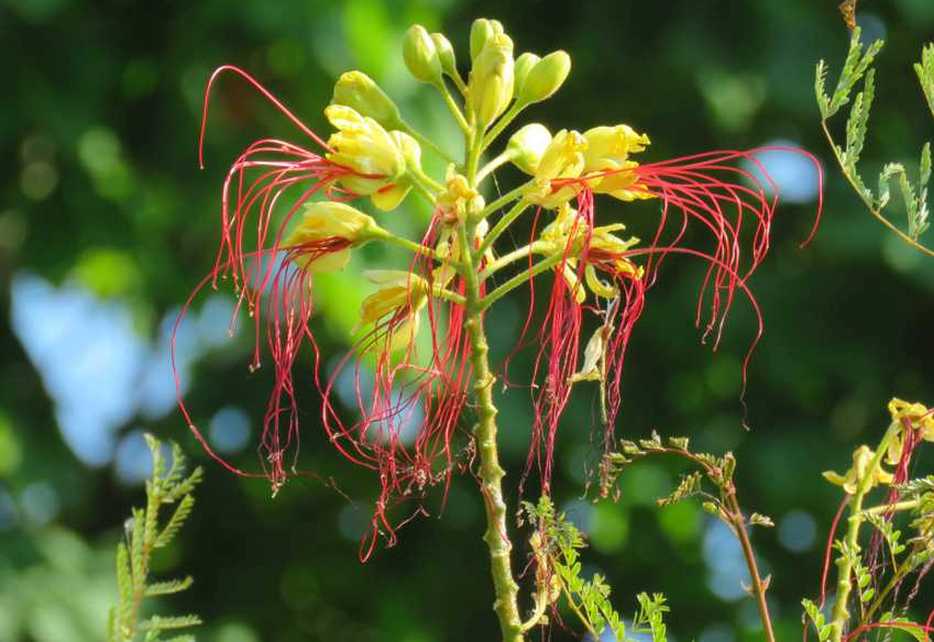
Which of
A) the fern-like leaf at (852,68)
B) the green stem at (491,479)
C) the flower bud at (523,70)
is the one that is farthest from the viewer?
the flower bud at (523,70)

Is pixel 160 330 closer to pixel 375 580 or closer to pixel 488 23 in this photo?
pixel 375 580

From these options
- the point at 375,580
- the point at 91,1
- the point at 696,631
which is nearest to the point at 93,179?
the point at 91,1

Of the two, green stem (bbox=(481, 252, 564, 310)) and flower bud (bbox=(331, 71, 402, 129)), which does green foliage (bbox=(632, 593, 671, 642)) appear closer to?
green stem (bbox=(481, 252, 564, 310))

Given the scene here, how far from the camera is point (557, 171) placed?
1.12 m

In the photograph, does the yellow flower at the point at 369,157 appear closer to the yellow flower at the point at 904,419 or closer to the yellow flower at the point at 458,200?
the yellow flower at the point at 458,200

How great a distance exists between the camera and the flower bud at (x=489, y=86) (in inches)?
45.5

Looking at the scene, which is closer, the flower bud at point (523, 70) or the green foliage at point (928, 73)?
the green foliage at point (928, 73)

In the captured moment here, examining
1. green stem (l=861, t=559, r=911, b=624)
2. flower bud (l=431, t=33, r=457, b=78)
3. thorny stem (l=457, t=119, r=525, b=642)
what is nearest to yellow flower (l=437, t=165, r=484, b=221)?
thorny stem (l=457, t=119, r=525, b=642)

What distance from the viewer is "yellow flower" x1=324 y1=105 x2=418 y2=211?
3.76ft

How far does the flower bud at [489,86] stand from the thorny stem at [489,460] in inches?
2.7

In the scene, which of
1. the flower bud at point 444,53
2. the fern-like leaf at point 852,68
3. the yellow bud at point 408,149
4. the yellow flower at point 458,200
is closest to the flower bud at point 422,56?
the flower bud at point 444,53

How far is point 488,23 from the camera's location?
123cm

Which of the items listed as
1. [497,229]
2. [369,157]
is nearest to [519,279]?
[497,229]

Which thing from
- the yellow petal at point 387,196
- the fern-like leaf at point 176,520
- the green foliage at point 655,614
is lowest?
the green foliage at point 655,614
